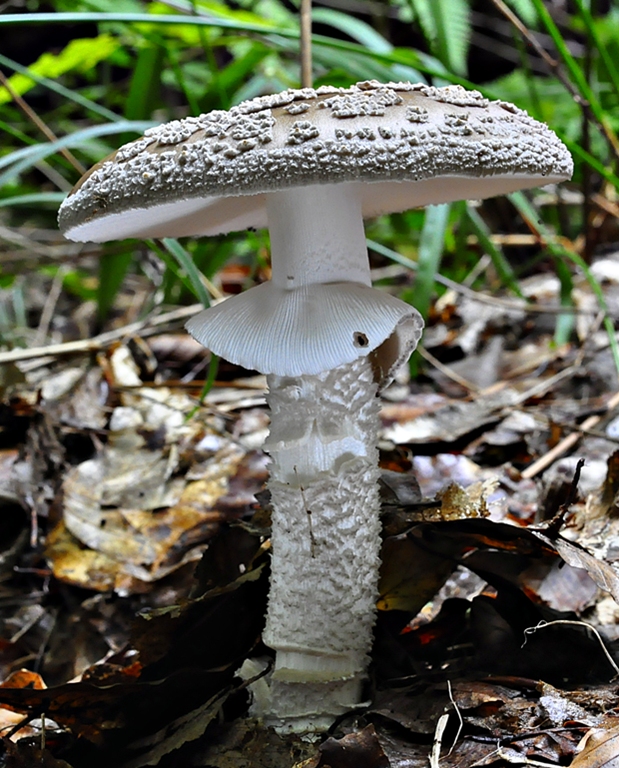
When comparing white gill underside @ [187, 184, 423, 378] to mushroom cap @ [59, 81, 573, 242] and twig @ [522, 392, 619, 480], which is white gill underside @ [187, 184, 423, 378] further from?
twig @ [522, 392, 619, 480]

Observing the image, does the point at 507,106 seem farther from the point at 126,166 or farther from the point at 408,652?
the point at 408,652

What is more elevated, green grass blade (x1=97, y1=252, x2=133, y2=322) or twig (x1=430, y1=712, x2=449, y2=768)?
green grass blade (x1=97, y1=252, x2=133, y2=322)

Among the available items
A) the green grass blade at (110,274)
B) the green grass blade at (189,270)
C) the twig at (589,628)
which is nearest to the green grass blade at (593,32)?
the green grass blade at (189,270)

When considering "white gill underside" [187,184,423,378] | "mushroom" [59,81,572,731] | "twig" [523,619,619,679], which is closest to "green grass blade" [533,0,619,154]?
"mushroom" [59,81,572,731]

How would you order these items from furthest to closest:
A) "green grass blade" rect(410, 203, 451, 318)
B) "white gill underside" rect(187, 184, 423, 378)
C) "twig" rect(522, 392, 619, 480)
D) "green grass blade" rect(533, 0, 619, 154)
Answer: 1. "green grass blade" rect(410, 203, 451, 318)
2. "twig" rect(522, 392, 619, 480)
3. "green grass blade" rect(533, 0, 619, 154)
4. "white gill underside" rect(187, 184, 423, 378)

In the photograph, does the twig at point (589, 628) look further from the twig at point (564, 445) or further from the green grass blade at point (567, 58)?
the green grass blade at point (567, 58)

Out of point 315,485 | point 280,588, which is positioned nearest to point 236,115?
point 315,485
